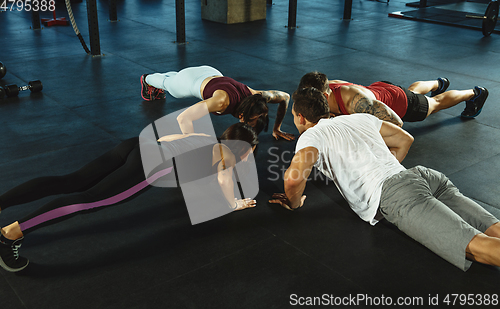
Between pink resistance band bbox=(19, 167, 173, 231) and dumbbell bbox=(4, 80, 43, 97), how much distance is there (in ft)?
9.88

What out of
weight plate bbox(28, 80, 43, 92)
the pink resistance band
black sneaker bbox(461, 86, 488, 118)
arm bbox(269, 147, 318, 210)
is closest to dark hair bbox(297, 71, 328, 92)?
arm bbox(269, 147, 318, 210)

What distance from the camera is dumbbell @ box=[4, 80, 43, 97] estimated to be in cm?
470

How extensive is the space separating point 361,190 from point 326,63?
13.1ft

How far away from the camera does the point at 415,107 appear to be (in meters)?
→ 3.86

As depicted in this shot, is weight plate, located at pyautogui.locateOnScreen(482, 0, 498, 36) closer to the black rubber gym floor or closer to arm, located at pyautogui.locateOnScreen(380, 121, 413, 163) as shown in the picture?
the black rubber gym floor

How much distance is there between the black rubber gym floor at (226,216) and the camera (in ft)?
7.21

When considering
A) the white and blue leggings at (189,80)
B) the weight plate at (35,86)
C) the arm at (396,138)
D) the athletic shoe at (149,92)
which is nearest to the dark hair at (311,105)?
the arm at (396,138)

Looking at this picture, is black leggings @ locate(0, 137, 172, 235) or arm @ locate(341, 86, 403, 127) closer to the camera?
black leggings @ locate(0, 137, 172, 235)

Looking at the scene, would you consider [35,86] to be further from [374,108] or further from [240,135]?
[374,108]

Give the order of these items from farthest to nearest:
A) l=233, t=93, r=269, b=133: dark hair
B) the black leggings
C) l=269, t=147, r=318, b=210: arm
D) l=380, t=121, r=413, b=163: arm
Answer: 1. l=233, t=93, r=269, b=133: dark hair
2. l=380, t=121, r=413, b=163: arm
3. l=269, t=147, r=318, b=210: arm
4. the black leggings

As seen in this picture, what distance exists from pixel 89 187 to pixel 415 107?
277 cm

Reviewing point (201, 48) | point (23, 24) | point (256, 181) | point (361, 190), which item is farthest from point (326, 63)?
point (23, 24)

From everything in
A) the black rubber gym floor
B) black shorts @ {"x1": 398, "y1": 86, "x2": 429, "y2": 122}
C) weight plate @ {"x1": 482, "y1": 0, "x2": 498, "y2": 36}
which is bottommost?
the black rubber gym floor

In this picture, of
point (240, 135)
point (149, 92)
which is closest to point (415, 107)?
point (240, 135)
